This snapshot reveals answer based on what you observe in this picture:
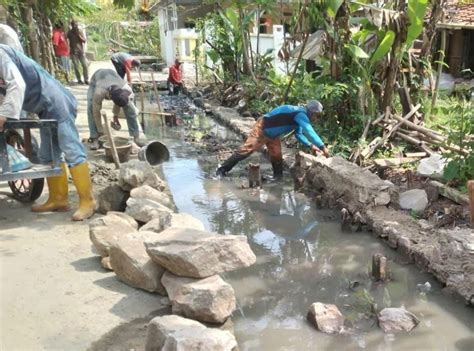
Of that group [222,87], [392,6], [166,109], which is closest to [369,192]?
[392,6]

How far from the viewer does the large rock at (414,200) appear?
5930 millimetres

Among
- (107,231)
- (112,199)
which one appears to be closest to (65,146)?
(112,199)

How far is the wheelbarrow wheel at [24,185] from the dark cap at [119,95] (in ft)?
7.34

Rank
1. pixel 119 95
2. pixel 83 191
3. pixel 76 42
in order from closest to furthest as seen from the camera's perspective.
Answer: pixel 83 191, pixel 119 95, pixel 76 42

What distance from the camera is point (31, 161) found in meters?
5.45

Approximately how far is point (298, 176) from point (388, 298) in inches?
139

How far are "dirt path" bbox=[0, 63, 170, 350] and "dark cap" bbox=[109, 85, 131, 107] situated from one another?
323 cm

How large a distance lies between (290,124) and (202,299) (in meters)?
4.32

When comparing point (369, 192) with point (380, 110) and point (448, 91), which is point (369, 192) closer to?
point (380, 110)

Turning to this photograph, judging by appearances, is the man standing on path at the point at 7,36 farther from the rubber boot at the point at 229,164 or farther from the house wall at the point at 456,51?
the house wall at the point at 456,51

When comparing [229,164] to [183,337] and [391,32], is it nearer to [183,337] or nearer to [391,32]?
[391,32]

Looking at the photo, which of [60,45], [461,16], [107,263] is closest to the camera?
[107,263]

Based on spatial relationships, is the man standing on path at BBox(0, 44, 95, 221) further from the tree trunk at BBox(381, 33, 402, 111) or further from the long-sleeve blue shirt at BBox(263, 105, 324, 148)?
the tree trunk at BBox(381, 33, 402, 111)

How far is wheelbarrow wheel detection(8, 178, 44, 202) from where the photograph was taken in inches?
224
